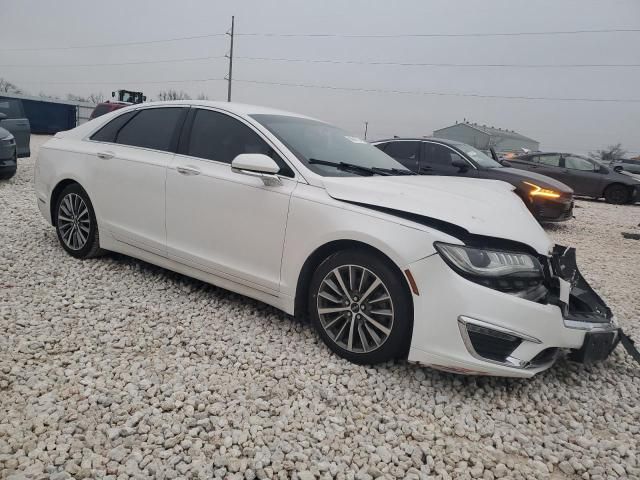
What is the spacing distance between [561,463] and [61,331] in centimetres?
302

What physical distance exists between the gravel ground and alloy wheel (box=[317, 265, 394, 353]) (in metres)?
0.18

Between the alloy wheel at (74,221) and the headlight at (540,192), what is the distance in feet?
22.0

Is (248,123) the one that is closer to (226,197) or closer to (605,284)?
(226,197)

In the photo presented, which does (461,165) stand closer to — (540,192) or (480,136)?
(540,192)

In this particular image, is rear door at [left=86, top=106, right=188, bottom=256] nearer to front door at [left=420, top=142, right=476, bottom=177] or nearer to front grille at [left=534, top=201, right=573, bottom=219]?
front door at [left=420, top=142, right=476, bottom=177]

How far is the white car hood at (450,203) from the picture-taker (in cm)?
255

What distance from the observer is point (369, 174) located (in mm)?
3252

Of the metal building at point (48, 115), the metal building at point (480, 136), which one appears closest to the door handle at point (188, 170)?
the metal building at point (48, 115)

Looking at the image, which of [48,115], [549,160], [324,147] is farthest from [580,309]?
[48,115]

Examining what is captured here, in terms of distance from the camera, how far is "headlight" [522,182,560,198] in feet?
24.9

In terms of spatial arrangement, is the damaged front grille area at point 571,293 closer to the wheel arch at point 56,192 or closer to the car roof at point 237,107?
the car roof at point 237,107

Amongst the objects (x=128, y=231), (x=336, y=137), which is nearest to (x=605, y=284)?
(x=336, y=137)

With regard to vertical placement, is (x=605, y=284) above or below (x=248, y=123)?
below

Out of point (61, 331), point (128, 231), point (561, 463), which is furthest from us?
point (128, 231)
